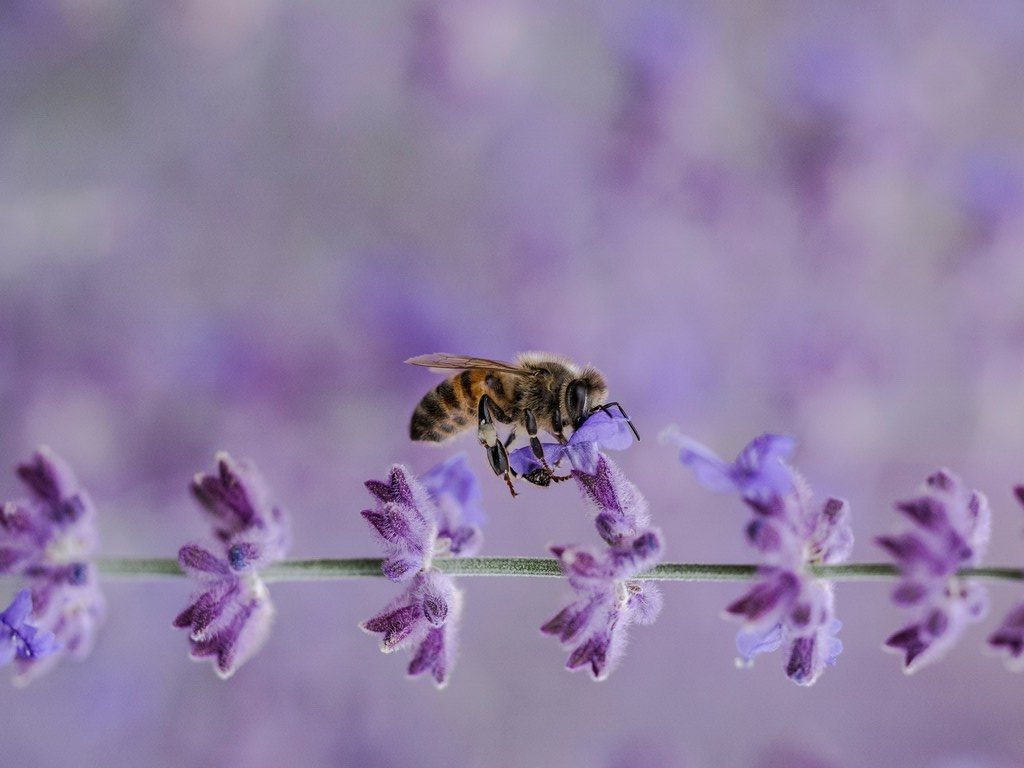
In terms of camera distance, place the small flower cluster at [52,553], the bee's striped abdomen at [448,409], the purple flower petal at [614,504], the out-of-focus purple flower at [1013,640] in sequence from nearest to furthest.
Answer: the out-of-focus purple flower at [1013,640], the purple flower petal at [614,504], the small flower cluster at [52,553], the bee's striped abdomen at [448,409]

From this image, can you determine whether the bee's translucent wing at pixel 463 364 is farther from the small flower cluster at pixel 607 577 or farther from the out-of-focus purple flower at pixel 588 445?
the small flower cluster at pixel 607 577

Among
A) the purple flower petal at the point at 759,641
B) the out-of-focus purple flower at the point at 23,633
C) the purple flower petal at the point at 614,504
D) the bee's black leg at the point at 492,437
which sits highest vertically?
the bee's black leg at the point at 492,437

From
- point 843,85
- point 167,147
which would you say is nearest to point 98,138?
point 167,147

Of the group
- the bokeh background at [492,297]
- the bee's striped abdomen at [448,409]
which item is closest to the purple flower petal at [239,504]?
the bee's striped abdomen at [448,409]

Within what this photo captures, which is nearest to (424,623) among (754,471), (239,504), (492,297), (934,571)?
(239,504)

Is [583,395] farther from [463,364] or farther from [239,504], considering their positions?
[239,504]

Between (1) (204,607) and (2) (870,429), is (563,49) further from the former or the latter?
(1) (204,607)

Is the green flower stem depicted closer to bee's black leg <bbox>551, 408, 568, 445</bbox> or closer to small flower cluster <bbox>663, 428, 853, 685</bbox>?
small flower cluster <bbox>663, 428, 853, 685</bbox>
